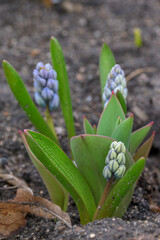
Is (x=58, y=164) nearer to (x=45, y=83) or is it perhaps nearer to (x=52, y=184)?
(x=52, y=184)

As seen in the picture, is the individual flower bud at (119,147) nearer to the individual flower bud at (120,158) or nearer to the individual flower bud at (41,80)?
the individual flower bud at (120,158)

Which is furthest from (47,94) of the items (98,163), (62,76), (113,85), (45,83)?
(98,163)

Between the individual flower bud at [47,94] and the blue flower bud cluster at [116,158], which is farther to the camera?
the individual flower bud at [47,94]

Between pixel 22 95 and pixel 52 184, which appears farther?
pixel 22 95

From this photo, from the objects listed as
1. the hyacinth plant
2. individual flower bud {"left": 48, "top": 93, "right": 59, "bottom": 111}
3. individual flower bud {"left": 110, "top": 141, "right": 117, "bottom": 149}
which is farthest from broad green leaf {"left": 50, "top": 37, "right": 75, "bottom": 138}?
individual flower bud {"left": 110, "top": 141, "right": 117, "bottom": 149}

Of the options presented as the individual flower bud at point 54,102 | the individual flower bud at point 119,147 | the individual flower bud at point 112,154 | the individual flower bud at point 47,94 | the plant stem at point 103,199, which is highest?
the individual flower bud at point 47,94

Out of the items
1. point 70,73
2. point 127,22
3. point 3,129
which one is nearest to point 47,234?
point 3,129

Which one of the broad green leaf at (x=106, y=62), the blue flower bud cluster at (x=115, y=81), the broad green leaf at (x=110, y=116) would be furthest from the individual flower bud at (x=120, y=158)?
the broad green leaf at (x=106, y=62)
